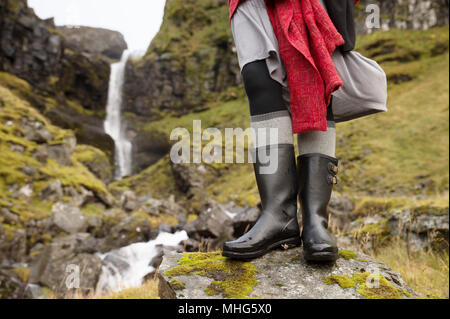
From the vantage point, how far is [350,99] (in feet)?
7.11

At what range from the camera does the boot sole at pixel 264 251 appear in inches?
69.4

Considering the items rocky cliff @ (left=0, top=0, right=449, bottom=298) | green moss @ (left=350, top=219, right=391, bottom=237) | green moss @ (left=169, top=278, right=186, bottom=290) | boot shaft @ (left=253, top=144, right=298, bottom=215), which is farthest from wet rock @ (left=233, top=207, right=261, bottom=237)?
green moss @ (left=169, top=278, right=186, bottom=290)

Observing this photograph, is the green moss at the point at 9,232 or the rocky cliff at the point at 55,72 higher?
the rocky cliff at the point at 55,72

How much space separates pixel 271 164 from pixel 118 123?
43.5m

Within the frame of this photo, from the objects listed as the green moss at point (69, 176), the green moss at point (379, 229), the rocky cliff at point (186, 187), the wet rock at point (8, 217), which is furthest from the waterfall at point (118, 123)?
the green moss at point (379, 229)

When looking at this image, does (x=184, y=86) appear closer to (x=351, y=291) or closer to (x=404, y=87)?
(x=404, y=87)

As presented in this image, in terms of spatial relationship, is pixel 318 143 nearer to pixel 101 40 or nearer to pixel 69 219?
pixel 69 219

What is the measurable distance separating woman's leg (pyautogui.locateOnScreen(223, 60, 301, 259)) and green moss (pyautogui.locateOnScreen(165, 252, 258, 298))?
0.36 ft

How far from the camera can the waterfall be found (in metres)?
35.2

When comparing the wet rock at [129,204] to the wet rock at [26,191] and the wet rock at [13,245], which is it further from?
the wet rock at [13,245]

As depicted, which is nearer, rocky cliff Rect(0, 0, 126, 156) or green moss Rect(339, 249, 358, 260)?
green moss Rect(339, 249, 358, 260)

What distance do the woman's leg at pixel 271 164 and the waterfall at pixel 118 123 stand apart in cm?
3314

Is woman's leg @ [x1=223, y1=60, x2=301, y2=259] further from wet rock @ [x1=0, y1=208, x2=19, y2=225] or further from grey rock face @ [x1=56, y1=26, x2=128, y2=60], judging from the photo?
grey rock face @ [x1=56, y1=26, x2=128, y2=60]

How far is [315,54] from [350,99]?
47cm
